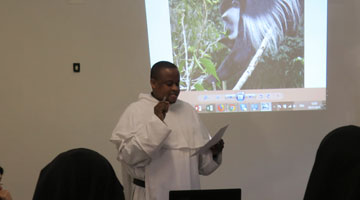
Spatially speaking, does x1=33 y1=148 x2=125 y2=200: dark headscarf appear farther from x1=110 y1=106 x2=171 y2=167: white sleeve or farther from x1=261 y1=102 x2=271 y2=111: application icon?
x1=261 y1=102 x2=271 y2=111: application icon

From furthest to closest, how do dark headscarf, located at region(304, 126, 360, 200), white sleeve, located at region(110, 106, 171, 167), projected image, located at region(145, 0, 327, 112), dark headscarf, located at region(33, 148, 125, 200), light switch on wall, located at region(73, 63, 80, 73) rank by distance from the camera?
light switch on wall, located at region(73, 63, 80, 73), projected image, located at region(145, 0, 327, 112), white sleeve, located at region(110, 106, 171, 167), dark headscarf, located at region(33, 148, 125, 200), dark headscarf, located at region(304, 126, 360, 200)

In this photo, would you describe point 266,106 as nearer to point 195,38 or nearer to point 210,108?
point 210,108

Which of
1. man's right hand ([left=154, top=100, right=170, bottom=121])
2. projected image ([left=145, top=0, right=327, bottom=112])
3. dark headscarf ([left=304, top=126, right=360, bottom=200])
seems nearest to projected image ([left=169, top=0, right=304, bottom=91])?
projected image ([left=145, top=0, right=327, bottom=112])

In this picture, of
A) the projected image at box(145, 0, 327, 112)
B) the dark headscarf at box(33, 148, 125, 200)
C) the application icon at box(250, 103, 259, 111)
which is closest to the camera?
the dark headscarf at box(33, 148, 125, 200)

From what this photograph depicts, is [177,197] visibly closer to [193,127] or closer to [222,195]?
[222,195]

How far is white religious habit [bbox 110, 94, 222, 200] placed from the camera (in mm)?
1885

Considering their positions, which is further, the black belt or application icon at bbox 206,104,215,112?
application icon at bbox 206,104,215,112

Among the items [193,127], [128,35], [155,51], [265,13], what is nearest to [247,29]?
[265,13]

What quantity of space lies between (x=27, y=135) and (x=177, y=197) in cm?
246

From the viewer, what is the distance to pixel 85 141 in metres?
3.42

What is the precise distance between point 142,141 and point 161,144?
107 millimetres

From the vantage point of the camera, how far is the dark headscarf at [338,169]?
1089 millimetres

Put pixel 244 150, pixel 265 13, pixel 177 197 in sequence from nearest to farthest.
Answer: pixel 177 197 → pixel 265 13 → pixel 244 150

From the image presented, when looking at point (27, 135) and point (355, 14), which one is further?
point (27, 135)
